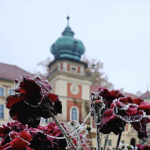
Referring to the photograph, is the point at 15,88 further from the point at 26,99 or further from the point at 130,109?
the point at 130,109

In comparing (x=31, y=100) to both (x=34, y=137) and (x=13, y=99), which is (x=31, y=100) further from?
(x=34, y=137)

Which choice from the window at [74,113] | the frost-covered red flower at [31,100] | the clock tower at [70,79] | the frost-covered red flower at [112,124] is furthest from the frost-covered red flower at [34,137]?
the window at [74,113]

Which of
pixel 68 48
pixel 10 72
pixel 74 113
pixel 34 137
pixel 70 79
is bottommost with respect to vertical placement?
pixel 34 137

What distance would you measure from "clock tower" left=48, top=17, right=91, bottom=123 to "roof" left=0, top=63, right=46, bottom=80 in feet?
8.29

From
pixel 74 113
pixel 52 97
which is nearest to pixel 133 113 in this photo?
pixel 52 97

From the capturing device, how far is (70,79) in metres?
15.5

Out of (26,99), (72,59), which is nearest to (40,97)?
(26,99)

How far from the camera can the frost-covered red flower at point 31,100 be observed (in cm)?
56

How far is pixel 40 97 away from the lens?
21.9 inches

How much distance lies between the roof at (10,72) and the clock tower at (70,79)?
253 cm

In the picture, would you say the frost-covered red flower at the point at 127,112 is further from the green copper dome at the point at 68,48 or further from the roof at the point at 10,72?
the green copper dome at the point at 68,48

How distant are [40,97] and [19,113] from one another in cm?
10

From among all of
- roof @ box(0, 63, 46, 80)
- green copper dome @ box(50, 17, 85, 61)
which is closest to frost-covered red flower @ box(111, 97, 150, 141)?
roof @ box(0, 63, 46, 80)

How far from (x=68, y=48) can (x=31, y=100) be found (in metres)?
16.4
